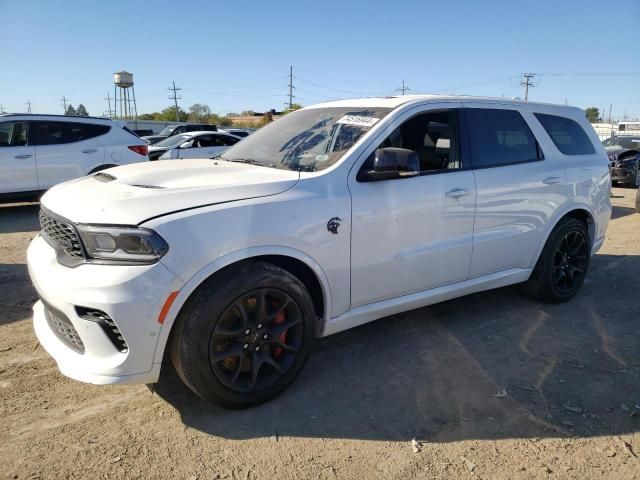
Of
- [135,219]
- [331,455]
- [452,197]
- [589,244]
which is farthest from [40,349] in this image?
[589,244]

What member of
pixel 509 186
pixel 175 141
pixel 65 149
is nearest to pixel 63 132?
pixel 65 149

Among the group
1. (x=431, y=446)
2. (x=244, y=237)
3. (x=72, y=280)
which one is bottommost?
(x=431, y=446)

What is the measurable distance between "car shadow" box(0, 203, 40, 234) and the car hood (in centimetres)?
533

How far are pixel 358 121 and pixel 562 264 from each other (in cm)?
250

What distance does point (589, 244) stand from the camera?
4758 millimetres

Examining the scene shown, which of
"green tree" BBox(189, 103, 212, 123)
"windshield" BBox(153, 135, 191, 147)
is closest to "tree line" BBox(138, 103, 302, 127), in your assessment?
"green tree" BBox(189, 103, 212, 123)

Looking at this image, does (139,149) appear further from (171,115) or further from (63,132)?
(171,115)

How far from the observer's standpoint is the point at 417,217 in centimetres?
333

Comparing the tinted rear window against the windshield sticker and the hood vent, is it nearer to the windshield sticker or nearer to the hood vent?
the windshield sticker

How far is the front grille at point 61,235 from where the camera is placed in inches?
100

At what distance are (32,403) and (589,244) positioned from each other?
476cm

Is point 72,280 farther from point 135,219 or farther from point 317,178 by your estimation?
point 317,178

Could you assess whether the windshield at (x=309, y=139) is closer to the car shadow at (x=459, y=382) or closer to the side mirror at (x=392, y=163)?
the side mirror at (x=392, y=163)

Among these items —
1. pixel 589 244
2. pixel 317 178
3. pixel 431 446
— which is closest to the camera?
pixel 431 446
